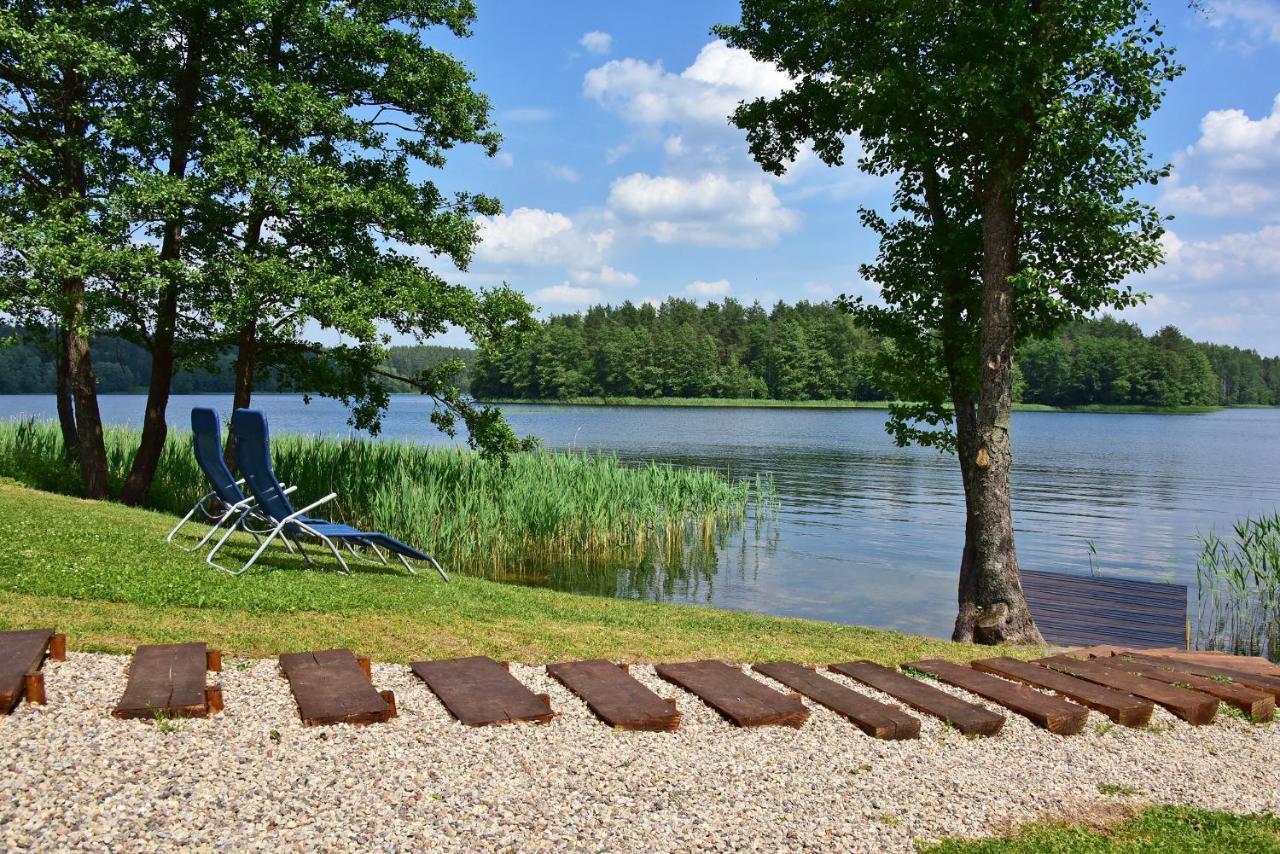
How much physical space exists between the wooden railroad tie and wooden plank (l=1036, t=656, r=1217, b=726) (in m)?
5.07

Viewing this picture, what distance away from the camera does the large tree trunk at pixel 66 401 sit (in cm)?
1376

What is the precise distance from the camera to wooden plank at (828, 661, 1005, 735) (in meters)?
4.31

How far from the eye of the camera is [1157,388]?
84.3 meters

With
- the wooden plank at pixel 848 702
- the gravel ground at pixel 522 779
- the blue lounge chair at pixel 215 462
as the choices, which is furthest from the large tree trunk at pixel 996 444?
the blue lounge chair at pixel 215 462

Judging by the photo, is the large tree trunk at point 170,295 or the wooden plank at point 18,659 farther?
the large tree trunk at point 170,295

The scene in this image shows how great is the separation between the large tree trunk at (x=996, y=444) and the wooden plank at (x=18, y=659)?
714 cm

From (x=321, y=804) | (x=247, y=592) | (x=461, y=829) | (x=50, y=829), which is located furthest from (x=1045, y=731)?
(x=247, y=592)

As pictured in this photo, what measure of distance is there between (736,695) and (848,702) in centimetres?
52

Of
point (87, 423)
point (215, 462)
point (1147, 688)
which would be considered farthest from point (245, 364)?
point (1147, 688)

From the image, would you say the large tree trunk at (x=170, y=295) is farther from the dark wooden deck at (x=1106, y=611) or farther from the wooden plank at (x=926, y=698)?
the dark wooden deck at (x=1106, y=611)

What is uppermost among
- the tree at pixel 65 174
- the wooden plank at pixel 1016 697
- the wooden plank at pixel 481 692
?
the tree at pixel 65 174

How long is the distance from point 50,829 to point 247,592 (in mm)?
3709

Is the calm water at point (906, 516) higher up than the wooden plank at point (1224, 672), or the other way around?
the wooden plank at point (1224, 672)

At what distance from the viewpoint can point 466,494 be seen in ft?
42.8
